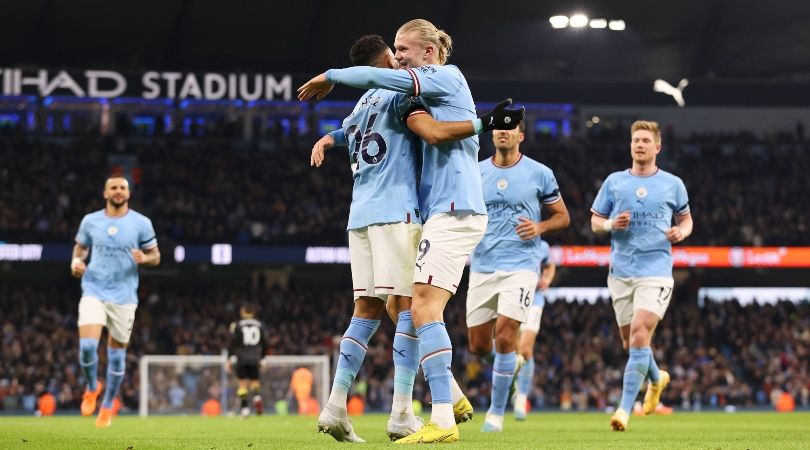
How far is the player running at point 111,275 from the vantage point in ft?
43.2

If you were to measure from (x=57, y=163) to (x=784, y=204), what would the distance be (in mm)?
22239

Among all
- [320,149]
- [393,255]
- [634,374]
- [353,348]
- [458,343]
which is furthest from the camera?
[458,343]

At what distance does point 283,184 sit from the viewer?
37.2 meters

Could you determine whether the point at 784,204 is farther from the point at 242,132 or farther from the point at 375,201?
the point at 375,201

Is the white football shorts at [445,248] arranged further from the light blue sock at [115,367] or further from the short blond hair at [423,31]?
the light blue sock at [115,367]

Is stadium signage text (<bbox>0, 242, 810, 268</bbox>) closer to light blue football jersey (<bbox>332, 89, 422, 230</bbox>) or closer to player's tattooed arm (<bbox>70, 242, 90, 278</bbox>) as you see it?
player's tattooed arm (<bbox>70, 242, 90, 278</bbox>)

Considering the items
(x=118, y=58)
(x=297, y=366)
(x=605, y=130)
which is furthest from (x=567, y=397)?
(x=118, y=58)

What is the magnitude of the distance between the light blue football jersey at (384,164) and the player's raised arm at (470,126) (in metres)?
0.27

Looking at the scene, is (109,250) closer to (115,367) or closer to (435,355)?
(115,367)

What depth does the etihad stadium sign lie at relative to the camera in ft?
108

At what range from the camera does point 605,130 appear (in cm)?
4072

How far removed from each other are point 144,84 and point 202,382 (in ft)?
39.6

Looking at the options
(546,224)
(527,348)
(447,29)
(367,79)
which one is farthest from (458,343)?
(367,79)

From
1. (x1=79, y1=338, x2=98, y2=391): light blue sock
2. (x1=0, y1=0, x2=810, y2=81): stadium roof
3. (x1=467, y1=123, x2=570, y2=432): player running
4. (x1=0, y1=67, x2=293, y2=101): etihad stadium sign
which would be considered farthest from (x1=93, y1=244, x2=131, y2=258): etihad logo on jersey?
(x1=0, y1=0, x2=810, y2=81): stadium roof
